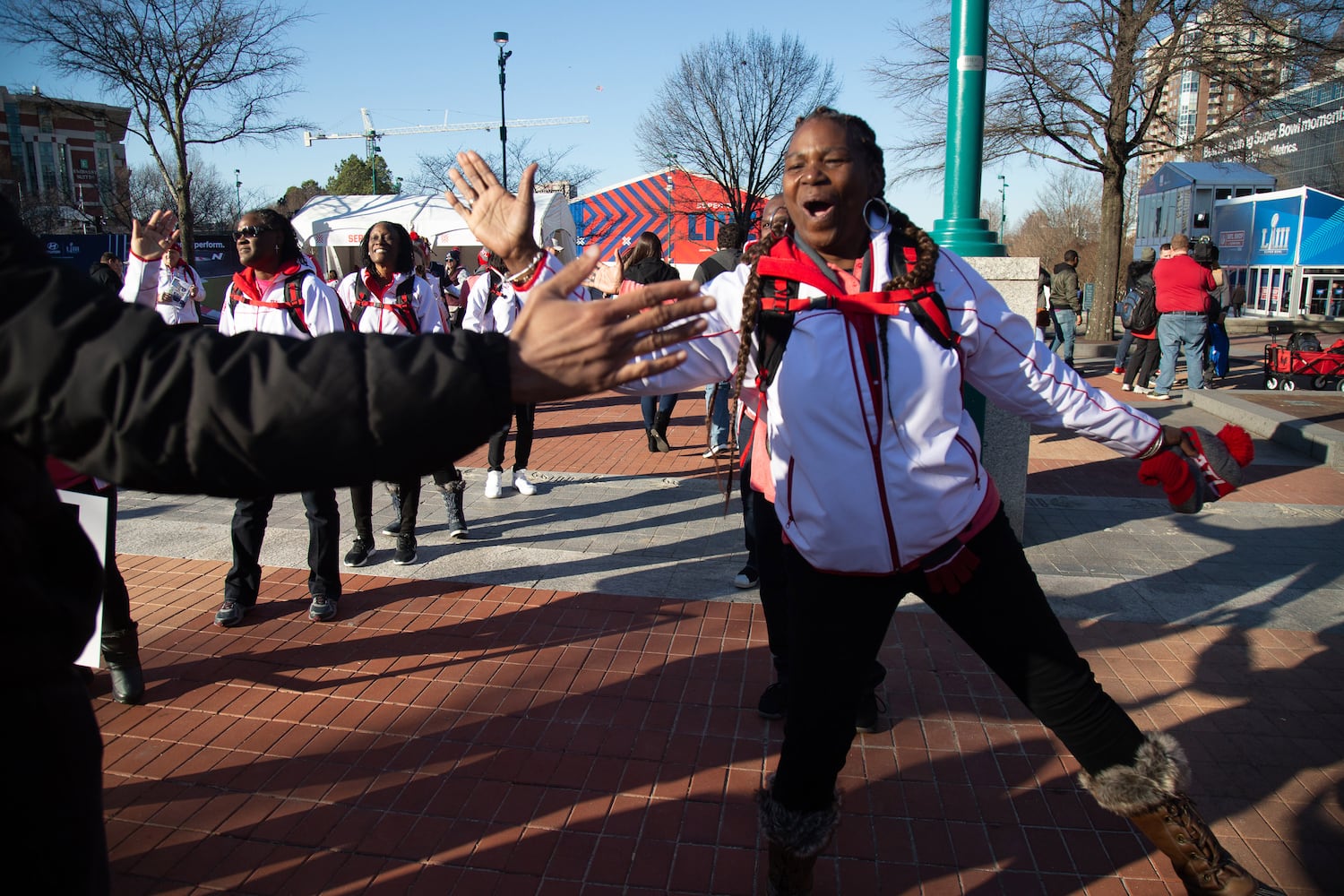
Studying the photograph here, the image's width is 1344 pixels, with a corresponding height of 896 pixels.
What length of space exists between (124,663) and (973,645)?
347 cm

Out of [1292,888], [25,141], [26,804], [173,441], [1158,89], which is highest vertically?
[25,141]

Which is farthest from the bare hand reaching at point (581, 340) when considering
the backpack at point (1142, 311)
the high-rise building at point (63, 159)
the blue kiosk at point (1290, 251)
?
the blue kiosk at point (1290, 251)

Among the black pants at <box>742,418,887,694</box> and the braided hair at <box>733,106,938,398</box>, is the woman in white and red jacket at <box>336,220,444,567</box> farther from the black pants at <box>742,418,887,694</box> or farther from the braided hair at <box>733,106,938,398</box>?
the braided hair at <box>733,106,938,398</box>

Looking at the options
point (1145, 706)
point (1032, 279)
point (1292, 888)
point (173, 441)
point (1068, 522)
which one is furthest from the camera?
point (1068, 522)

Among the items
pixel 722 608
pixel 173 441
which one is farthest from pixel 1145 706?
pixel 173 441

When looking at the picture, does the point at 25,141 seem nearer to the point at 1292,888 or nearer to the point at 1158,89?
the point at 1158,89

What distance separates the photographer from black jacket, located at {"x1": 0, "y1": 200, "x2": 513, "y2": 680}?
1111 mm

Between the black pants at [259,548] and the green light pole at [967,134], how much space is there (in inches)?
156

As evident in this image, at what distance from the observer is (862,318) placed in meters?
2.20

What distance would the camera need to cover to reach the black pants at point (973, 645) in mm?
2309

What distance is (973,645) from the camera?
2.44m

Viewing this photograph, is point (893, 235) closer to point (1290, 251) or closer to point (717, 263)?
point (717, 263)

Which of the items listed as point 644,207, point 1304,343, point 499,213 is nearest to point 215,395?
point 499,213

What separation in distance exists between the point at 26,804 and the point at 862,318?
1.84 meters
